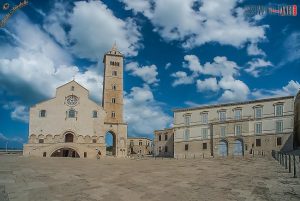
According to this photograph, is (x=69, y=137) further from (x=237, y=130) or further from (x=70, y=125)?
(x=237, y=130)

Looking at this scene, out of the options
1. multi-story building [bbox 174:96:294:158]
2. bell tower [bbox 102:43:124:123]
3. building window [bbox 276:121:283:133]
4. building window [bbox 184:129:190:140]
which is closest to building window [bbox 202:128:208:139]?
multi-story building [bbox 174:96:294:158]

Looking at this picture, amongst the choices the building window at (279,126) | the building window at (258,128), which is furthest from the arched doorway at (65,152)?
the building window at (279,126)

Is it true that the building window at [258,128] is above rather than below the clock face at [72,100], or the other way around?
below

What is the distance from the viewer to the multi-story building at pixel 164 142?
243 feet

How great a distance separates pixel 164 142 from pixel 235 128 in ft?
78.4

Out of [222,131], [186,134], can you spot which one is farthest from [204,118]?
[186,134]

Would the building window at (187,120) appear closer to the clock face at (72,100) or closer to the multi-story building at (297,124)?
the multi-story building at (297,124)

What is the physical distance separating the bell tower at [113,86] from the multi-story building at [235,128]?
1284 cm

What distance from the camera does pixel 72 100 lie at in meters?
58.4

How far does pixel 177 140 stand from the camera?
61344 millimetres

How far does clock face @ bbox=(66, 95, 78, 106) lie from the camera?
191ft

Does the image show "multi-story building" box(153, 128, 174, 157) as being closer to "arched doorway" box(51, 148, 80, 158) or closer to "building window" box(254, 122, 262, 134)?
"building window" box(254, 122, 262, 134)

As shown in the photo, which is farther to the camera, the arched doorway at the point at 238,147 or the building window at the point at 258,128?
the arched doorway at the point at 238,147

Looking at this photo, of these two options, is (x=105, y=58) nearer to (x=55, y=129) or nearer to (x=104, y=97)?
(x=104, y=97)
